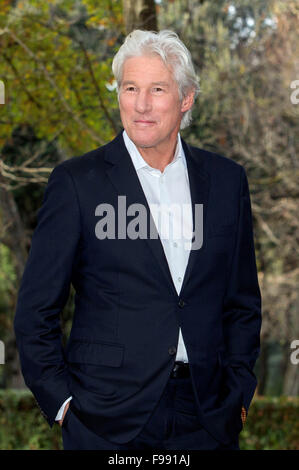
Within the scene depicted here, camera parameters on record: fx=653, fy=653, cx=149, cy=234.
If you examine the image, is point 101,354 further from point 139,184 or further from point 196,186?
point 196,186

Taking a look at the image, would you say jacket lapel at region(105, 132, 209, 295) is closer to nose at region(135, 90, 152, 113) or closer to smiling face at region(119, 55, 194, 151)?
smiling face at region(119, 55, 194, 151)

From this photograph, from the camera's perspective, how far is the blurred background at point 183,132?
7.52m

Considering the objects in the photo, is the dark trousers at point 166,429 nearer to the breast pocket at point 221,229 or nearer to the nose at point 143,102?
the breast pocket at point 221,229

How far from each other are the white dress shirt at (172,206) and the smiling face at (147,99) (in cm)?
15

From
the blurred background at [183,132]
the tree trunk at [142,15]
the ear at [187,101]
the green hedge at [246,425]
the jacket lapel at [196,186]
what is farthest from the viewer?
the green hedge at [246,425]

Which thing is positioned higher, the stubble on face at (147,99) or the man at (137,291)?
the stubble on face at (147,99)

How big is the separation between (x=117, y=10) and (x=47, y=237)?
17.2 ft

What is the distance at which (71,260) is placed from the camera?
2.99 metres

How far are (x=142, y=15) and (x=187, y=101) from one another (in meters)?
Result: 2.60

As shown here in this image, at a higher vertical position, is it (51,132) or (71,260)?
(51,132)

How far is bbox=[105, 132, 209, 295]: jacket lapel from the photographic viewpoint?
2965mm

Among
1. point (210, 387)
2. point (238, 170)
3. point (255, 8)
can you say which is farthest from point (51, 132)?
point (255, 8)

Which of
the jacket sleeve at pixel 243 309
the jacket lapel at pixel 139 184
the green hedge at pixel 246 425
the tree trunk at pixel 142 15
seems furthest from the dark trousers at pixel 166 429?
the green hedge at pixel 246 425
